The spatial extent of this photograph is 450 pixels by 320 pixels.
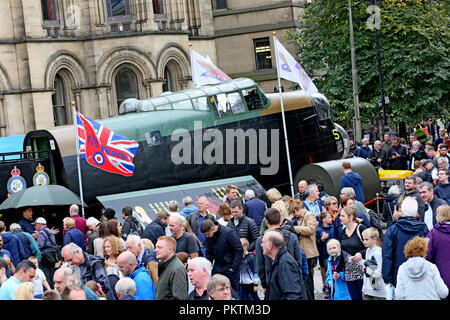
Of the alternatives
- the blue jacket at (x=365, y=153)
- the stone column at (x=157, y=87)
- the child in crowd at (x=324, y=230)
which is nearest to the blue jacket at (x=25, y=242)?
the child in crowd at (x=324, y=230)

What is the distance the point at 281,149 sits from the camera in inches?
878

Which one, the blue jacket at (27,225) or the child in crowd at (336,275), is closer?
the child in crowd at (336,275)

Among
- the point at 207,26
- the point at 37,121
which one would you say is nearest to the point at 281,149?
the point at 37,121

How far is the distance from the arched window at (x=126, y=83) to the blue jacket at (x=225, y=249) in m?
26.7

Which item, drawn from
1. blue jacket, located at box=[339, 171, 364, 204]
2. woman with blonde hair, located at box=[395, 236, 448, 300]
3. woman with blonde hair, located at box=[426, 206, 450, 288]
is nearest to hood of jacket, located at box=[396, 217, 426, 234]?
woman with blonde hair, located at box=[426, 206, 450, 288]

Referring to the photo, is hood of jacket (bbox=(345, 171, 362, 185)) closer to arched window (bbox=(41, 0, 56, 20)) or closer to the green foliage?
the green foliage

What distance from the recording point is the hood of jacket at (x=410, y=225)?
11.0 m

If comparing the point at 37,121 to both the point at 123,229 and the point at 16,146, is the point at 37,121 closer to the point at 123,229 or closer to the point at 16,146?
the point at 16,146

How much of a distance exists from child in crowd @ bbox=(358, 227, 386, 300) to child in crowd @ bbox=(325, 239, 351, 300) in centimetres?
45

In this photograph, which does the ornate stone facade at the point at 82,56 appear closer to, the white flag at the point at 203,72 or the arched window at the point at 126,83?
the arched window at the point at 126,83

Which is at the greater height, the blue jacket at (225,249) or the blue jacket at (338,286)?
the blue jacket at (225,249)

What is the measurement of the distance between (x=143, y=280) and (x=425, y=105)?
27233mm

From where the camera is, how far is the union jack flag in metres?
18.3

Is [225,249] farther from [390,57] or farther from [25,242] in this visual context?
[390,57]
